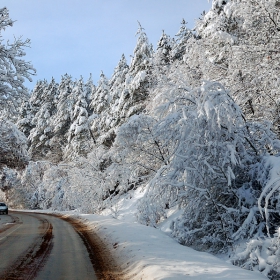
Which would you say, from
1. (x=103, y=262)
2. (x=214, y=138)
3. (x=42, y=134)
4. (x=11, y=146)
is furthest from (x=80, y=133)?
(x=103, y=262)

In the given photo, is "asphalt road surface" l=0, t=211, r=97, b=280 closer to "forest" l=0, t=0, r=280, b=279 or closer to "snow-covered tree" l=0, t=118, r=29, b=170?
"forest" l=0, t=0, r=280, b=279

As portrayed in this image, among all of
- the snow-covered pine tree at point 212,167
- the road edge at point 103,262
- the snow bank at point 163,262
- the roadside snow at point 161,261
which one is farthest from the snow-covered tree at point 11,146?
the snow-covered pine tree at point 212,167

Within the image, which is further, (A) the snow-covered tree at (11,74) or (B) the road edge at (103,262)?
(A) the snow-covered tree at (11,74)

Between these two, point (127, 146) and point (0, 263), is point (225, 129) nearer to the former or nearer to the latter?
point (0, 263)

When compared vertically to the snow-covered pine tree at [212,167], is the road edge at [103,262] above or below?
→ below

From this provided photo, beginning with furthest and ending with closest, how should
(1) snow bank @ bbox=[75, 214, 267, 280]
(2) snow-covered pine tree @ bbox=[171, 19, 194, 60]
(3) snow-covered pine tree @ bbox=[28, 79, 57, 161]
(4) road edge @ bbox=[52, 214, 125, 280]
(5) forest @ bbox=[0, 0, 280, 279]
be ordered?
(3) snow-covered pine tree @ bbox=[28, 79, 57, 161] → (2) snow-covered pine tree @ bbox=[171, 19, 194, 60] → (5) forest @ bbox=[0, 0, 280, 279] → (4) road edge @ bbox=[52, 214, 125, 280] → (1) snow bank @ bbox=[75, 214, 267, 280]

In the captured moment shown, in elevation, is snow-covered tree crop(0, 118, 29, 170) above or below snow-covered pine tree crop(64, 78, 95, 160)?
below

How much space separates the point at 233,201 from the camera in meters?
9.02

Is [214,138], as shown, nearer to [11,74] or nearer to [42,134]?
[11,74]

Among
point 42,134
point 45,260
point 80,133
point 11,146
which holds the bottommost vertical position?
point 45,260

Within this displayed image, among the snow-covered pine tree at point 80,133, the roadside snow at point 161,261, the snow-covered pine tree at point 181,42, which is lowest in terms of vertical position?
the roadside snow at point 161,261

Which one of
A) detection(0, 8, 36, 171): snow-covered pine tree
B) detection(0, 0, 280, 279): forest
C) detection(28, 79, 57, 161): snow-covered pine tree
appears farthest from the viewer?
detection(28, 79, 57, 161): snow-covered pine tree

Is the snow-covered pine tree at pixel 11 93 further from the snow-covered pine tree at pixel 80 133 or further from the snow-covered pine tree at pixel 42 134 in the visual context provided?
the snow-covered pine tree at pixel 42 134

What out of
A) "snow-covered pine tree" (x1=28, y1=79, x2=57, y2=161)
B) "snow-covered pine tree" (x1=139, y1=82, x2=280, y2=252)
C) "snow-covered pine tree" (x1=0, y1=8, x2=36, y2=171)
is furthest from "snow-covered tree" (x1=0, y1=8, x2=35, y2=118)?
"snow-covered pine tree" (x1=28, y1=79, x2=57, y2=161)
